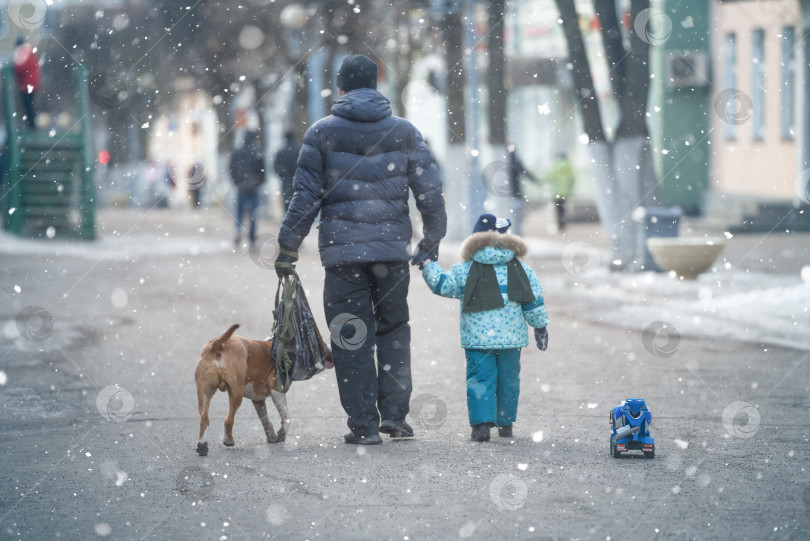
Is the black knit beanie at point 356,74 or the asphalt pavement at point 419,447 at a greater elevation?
the black knit beanie at point 356,74

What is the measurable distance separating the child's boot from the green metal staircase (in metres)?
18.2

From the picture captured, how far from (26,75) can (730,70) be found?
51.4ft

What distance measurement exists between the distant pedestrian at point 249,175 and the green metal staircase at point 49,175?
373cm

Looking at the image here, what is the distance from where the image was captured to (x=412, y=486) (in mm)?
5797

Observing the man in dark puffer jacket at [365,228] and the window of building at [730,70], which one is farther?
the window of building at [730,70]

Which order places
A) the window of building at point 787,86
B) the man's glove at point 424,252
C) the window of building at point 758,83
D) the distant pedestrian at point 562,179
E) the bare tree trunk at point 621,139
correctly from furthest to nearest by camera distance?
1. the distant pedestrian at point 562,179
2. the window of building at point 758,83
3. the window of building at point 787,86
4. the bare tree trunk at point 621,139
5. the man's glove at point 424,252

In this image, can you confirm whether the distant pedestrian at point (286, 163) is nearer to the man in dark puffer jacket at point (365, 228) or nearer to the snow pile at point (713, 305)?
the snow pile at point (713, 305)

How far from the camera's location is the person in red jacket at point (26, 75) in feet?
77.0

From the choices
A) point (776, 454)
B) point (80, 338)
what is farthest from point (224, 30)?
point (776, 454)

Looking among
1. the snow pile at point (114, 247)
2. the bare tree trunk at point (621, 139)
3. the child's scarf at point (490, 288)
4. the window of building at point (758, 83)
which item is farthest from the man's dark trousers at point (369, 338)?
the window of building at point (758, 83)

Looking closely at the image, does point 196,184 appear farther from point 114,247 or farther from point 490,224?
point 490,224

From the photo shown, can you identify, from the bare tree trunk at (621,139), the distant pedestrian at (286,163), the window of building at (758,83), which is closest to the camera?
the bare tree trunk at (621,139)

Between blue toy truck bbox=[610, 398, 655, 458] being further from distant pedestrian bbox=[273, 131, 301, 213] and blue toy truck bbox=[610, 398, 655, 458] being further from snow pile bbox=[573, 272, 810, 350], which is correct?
distant pedestrian bbox=[273, 131, 301, 213]

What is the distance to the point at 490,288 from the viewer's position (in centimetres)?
688
